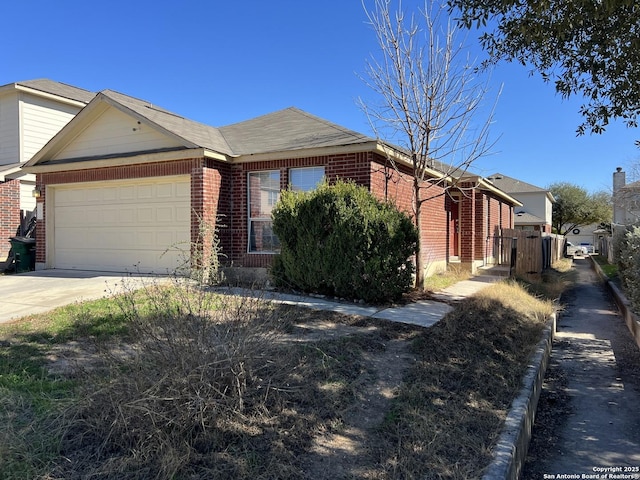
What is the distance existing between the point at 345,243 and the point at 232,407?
4.72 metres

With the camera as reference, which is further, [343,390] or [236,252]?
[236,252]

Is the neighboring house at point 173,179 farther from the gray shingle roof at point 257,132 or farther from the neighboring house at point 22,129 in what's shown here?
the neighboring house at point 22,129

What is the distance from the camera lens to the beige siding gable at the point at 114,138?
36.5 ft

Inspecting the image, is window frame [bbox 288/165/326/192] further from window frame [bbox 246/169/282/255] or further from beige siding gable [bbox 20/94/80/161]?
beige siding gable [bbox 20/94/80/161]

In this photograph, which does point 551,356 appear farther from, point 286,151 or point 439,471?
point 286,151

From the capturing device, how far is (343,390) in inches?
164

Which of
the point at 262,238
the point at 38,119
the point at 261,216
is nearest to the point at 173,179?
the point at 261,216

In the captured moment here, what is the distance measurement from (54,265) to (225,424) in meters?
11.7

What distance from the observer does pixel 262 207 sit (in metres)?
10.9

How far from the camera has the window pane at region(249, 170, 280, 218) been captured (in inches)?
422

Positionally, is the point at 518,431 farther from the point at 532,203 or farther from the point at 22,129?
the point at 532,203

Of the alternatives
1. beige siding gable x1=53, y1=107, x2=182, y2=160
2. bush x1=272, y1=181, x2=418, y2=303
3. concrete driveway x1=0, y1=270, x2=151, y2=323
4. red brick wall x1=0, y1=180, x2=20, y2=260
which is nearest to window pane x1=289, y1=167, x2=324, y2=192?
bush x1=272, y1=181, x2=418, y2=303

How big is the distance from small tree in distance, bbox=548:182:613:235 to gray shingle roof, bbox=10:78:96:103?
4284 centimetres

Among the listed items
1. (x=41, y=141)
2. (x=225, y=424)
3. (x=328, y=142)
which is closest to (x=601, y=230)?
(x=328, y=142)
